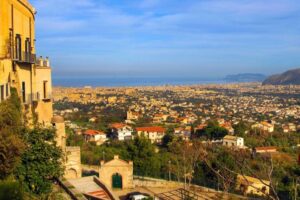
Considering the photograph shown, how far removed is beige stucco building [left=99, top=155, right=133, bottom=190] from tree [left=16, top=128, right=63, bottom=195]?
11.1m

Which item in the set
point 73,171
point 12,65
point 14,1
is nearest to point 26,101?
point 12,65

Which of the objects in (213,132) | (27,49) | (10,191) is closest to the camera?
(10,191)

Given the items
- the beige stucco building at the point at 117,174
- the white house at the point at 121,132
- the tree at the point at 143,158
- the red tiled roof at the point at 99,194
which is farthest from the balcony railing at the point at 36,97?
the white house at the point at 121,132

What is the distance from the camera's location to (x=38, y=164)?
36.7 ft

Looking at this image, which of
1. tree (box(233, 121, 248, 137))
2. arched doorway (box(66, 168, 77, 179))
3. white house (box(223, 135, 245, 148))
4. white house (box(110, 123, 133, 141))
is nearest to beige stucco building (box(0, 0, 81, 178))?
arched doorway (box(66, 168, 77, 179))

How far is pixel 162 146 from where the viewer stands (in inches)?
1793

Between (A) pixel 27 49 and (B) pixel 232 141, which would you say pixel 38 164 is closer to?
(A) pixel 27 49

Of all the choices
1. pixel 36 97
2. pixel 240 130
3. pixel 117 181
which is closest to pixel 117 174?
pixel 117 181

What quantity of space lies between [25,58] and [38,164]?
18.9ft

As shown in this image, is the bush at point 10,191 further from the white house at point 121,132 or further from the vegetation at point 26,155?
the white house at point 121,132

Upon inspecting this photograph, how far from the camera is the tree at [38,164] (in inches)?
434

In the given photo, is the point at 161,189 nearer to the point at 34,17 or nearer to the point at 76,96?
the point at 34,17

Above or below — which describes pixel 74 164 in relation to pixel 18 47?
below

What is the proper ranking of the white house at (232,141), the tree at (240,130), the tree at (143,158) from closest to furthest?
the tree at (143,158)
the white house at (232,141)
the tree at (240,130)
